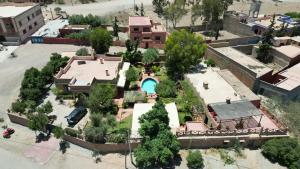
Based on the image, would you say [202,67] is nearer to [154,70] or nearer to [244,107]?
[154,70]

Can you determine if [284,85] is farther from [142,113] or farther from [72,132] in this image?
[72,132]

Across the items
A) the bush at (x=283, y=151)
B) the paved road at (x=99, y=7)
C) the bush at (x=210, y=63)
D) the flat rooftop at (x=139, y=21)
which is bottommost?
the bush at (x=283, y=151)

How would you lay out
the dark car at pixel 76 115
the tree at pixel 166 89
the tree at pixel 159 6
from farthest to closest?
the tree at pixel 159 6
the tree at pixel 166 89
the dark car at pixel 76 115

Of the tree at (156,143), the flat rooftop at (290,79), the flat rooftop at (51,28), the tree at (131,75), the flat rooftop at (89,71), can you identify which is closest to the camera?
the tree at (156,143)

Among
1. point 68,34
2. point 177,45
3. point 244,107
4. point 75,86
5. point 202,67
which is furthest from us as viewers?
point 68,34

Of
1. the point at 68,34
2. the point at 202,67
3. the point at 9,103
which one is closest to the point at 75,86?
the point at 9,103

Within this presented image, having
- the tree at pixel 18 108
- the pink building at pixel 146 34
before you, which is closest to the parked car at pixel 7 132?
the tree at pixel 18 108

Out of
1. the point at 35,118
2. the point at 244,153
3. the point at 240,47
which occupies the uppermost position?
the point at 240,47

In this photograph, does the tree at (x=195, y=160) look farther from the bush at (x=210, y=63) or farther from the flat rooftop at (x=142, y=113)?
the bush at (x=210, y=63)

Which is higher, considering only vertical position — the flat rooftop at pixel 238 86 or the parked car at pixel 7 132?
the flat rooftop at pixel 238 86
